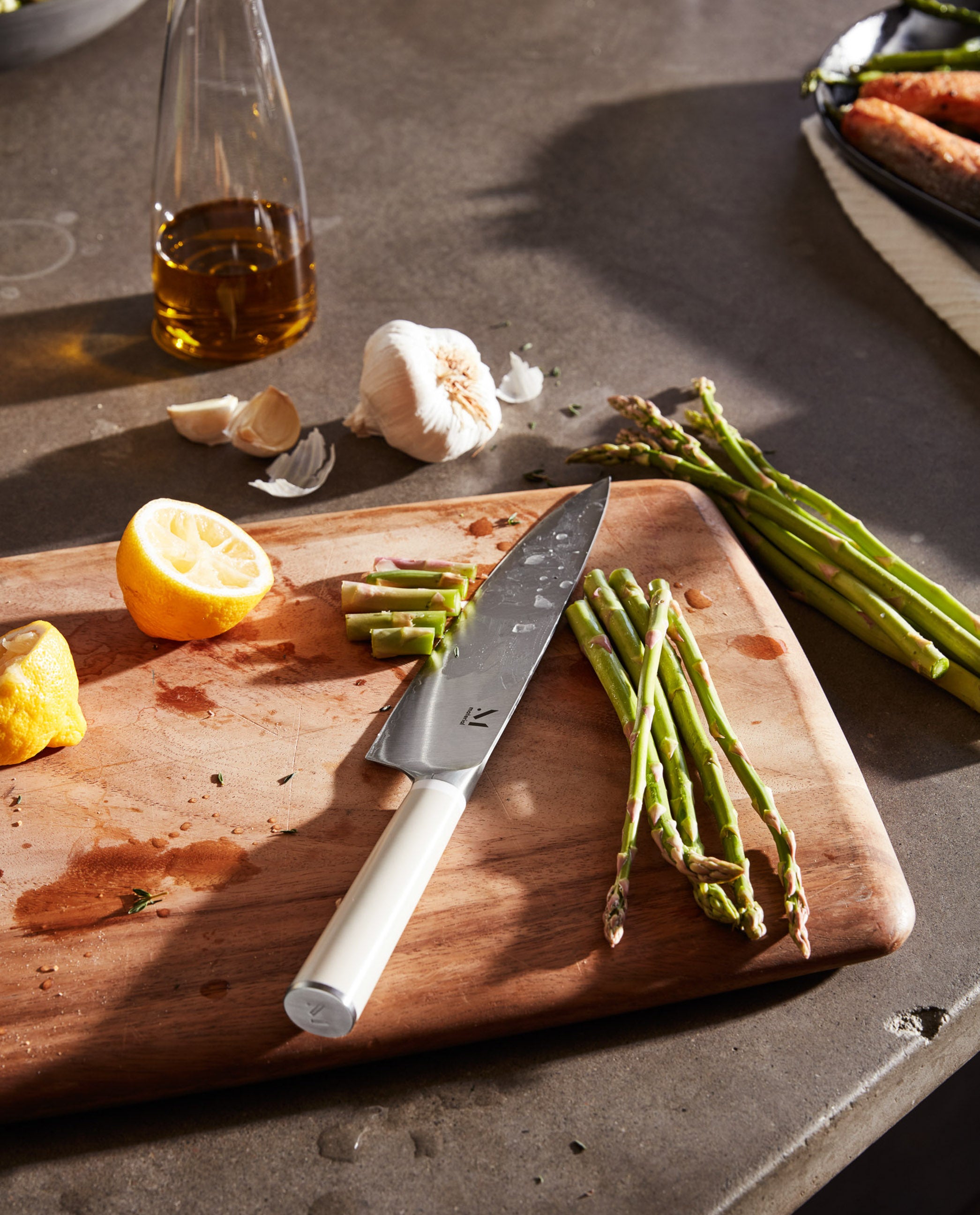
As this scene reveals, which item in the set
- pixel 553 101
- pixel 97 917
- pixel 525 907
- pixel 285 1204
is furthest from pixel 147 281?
pixel 285 1204

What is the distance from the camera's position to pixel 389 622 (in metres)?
1.42

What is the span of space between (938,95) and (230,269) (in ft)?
5.88

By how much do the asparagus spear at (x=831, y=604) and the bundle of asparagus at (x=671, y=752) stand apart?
11.2 inches

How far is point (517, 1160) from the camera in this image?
1.01 metres

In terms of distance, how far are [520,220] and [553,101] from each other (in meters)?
0.66

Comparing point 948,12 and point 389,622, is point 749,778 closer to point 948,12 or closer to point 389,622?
point 389,622

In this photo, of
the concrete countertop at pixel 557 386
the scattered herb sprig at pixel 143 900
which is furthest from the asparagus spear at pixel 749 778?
the scattered herb sprig at pixel 143 900

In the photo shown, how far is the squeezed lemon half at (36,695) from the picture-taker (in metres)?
1.20

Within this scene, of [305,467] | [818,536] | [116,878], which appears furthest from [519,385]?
[116,878]

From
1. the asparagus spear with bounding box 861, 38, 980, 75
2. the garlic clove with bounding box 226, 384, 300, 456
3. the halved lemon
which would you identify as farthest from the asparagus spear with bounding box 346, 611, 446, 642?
the asparagus spear with bounding box 861, 38, 980, 75

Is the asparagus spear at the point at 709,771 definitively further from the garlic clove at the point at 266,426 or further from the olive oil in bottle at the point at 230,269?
the olive oil in bottle at the point at 230,269

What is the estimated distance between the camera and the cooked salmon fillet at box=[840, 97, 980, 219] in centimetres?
222

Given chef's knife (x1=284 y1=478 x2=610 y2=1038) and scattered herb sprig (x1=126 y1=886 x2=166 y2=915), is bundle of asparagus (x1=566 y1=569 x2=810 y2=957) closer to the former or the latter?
chef's knife (x1=284 y1=478 x2=610 y2=1038)

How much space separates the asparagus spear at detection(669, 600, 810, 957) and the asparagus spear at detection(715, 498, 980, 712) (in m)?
0.28
